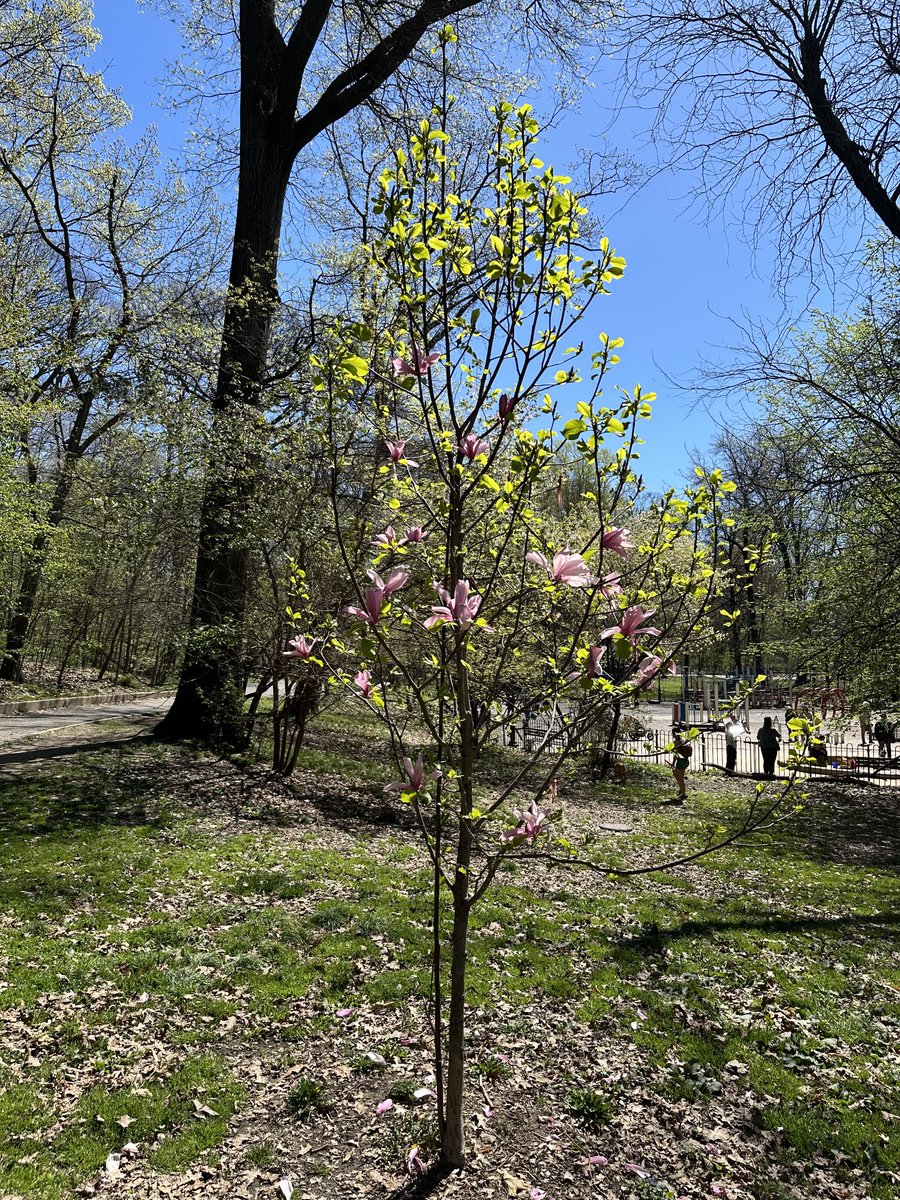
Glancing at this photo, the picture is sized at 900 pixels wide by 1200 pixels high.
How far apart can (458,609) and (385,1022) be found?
3148mm

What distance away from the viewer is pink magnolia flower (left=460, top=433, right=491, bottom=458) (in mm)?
2230

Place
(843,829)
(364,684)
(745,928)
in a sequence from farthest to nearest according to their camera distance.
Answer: (843,829)
(745,928)
(364,684)

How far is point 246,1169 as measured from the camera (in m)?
2.82

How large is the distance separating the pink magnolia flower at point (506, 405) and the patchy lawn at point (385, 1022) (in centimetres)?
297

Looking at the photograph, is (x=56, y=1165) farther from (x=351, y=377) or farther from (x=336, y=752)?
(x=336, y=752)

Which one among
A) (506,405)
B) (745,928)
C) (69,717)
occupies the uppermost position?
(506,405)

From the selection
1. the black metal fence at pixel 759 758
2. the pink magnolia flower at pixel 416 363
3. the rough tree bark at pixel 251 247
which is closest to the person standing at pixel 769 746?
the black metal fence at pixel 759 758

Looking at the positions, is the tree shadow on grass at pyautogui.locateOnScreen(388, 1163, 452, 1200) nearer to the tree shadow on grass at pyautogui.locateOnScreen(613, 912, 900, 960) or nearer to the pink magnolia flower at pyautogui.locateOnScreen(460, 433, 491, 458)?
the tree shadow on grass at pyautogui.locateOnScreen(613, 912, 900, 960)

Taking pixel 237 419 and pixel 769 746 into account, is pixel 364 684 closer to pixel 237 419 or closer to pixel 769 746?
pixel 237 419

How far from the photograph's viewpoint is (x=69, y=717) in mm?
13867

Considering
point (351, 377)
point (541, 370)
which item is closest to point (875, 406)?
point (541, 370)

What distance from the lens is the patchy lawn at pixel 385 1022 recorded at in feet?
9.53

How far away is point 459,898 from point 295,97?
11.5 m

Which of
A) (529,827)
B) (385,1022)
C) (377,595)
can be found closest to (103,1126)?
(385,1022)
